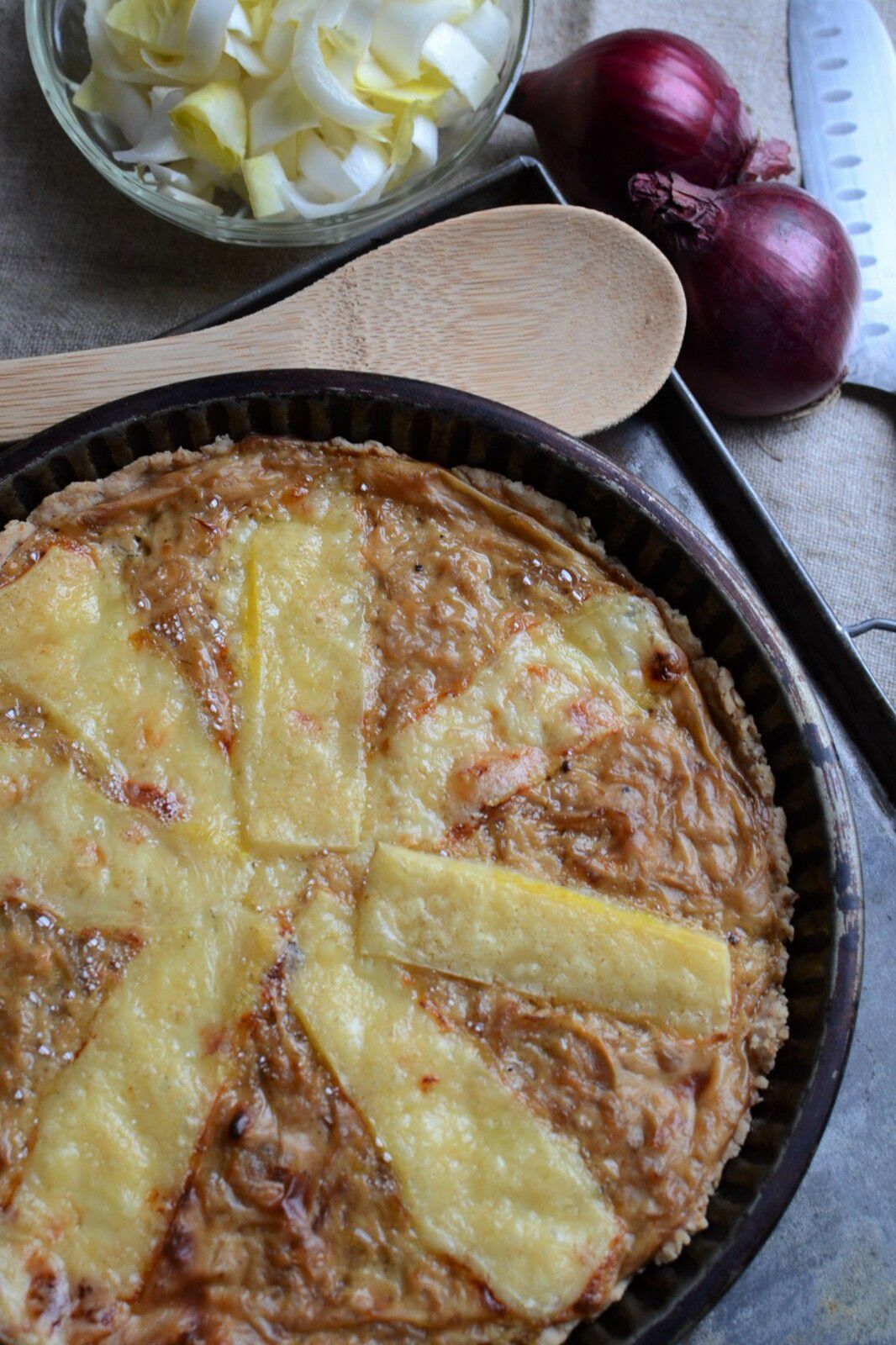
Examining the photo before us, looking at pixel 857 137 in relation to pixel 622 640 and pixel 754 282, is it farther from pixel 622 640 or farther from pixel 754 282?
pixel 622 640

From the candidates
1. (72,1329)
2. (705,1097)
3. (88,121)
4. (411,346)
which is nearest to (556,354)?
(411,346)

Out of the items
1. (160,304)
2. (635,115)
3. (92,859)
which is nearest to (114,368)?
(160,304)

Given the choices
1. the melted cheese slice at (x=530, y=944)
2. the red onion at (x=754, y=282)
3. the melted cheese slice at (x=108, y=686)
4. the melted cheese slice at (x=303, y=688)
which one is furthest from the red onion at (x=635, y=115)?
the melted cheese slice at (x=530, y=944)

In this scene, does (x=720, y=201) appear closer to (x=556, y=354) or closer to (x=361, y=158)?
(x=556, y=354)

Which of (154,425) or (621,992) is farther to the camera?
(154,425)

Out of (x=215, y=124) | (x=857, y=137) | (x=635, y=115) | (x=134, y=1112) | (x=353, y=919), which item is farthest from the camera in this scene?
(x=857, y=137)

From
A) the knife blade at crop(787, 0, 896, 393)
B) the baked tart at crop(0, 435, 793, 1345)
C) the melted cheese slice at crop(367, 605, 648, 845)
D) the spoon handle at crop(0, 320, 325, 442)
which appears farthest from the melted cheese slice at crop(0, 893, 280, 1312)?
the knife blade at crop(787, 0, 896, 393)

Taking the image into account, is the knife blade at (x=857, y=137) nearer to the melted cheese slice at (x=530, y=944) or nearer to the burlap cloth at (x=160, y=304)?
the burlap cloth at (x=160, y=304)
